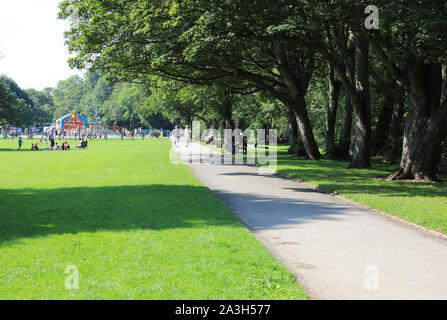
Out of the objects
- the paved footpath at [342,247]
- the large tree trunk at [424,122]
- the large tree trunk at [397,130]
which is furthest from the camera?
the large tree trunk at [397,130]

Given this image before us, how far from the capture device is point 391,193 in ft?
45.7

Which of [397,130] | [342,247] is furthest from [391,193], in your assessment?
[397,130]

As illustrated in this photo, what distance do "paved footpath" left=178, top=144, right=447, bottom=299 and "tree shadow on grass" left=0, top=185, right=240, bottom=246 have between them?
90 cm

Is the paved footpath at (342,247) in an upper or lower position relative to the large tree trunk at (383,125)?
lower

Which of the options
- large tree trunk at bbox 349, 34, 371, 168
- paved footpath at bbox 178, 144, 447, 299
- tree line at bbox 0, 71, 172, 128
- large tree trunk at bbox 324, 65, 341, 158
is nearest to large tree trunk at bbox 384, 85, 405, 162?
large tree trunk at bbox 324, 65, 341, 158

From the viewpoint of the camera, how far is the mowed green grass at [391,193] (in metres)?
10.3

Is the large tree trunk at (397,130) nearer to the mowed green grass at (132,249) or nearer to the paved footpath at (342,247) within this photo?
the paved footpath at (342,247)

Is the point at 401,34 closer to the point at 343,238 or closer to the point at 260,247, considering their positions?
the point at 343,238

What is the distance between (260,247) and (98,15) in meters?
16.2

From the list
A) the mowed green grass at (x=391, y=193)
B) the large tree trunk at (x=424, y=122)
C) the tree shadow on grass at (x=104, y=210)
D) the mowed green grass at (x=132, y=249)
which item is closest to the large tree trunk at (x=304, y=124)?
the mowed green grass at (x=391, y=193)

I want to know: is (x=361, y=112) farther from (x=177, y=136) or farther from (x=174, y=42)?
(x=177, y=136)

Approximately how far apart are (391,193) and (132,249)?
30.5ft

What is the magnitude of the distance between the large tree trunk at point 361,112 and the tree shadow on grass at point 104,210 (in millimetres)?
10852
